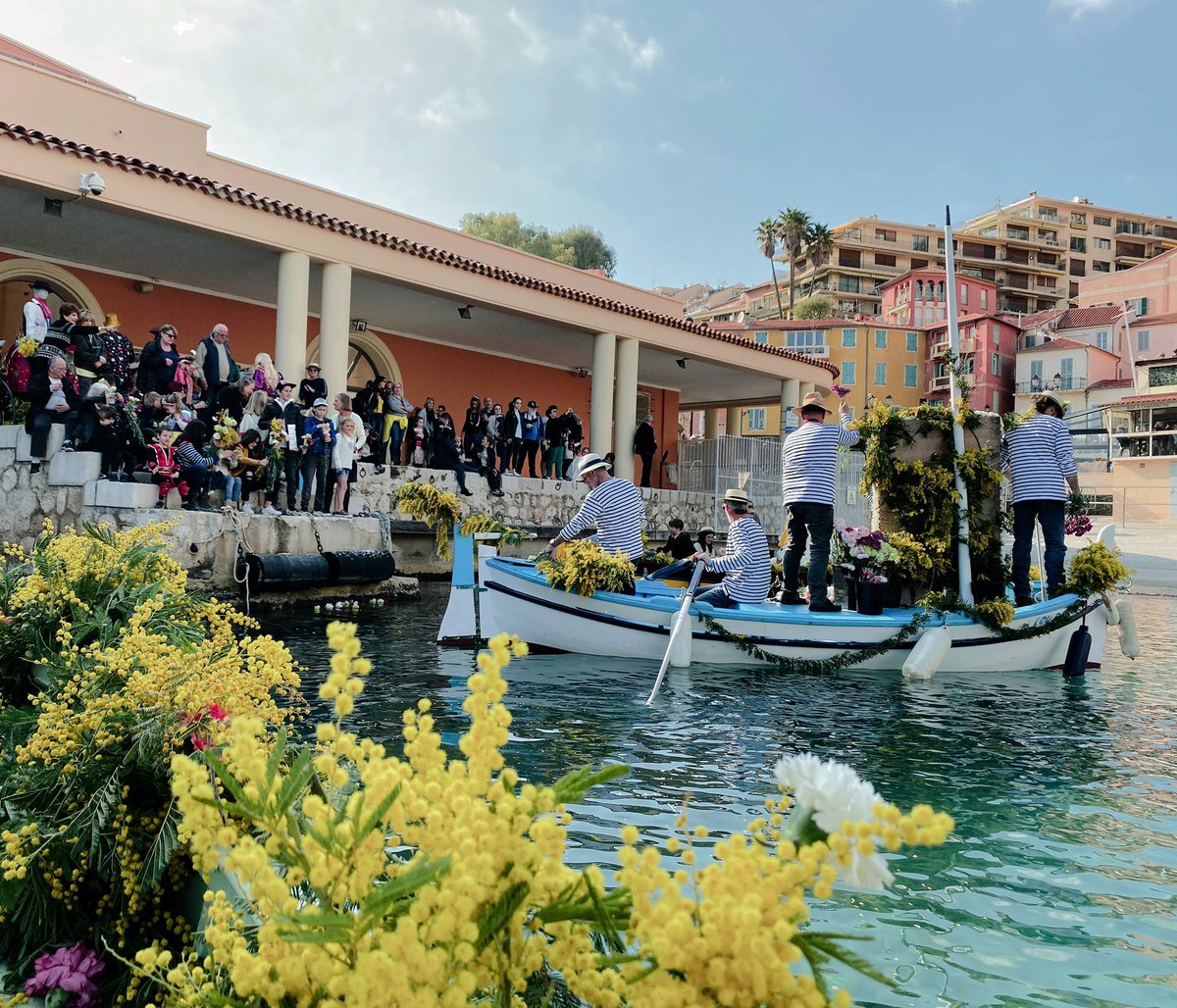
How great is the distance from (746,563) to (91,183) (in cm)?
1118

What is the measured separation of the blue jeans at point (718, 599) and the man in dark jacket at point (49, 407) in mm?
8549

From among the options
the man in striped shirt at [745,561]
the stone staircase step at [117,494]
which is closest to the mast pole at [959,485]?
the man in striped shirt at [745,561]

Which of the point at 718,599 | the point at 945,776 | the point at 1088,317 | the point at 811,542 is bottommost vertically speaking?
the point at 945,776

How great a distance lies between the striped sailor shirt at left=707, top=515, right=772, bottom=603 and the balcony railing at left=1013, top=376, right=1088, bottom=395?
59.3 metres

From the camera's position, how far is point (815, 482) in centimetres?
1094

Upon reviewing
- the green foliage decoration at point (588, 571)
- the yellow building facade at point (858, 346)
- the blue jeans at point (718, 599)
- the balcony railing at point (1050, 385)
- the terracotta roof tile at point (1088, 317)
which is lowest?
the blue jeans at point (718, 599)

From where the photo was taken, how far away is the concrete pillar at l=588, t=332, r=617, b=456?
22.8m

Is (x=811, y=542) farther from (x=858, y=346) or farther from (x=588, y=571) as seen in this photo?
(x=858, y=346)

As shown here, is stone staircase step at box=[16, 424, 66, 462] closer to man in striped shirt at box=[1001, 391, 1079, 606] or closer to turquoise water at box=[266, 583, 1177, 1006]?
turquoise water at box=[266, 583, 1177, 1006]

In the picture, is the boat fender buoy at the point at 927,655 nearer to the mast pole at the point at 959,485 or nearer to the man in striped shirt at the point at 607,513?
the mast pole at the point at 959,485

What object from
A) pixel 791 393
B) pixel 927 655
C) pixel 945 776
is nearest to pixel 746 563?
pixel 927 655

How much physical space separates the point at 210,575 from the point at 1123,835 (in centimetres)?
1125

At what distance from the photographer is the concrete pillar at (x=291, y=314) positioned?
56.2 feet

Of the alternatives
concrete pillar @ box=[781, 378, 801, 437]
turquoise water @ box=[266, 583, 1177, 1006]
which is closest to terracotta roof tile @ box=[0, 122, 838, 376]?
concrete pillar @ box=[781, 378, 801, 437]
